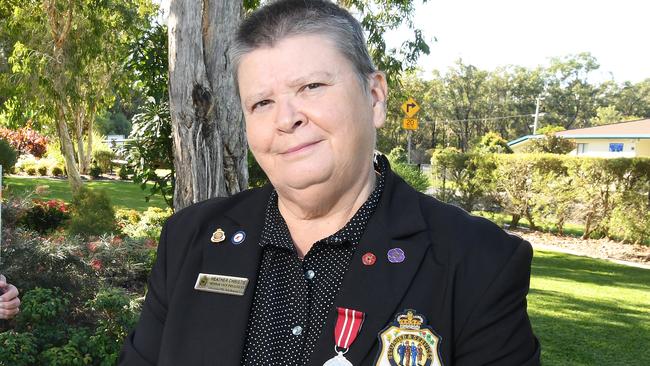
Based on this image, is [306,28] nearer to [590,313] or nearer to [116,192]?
[590,313]

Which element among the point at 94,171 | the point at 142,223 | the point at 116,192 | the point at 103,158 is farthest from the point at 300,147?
the point at 103,158

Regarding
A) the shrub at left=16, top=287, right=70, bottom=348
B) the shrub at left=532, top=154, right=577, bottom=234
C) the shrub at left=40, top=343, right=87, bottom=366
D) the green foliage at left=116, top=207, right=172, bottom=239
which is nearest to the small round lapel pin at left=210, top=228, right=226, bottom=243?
the shrub at left=40, top=343, right=87, bottom=366

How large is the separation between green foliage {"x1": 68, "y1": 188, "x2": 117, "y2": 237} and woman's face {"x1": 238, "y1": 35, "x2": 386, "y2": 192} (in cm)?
857

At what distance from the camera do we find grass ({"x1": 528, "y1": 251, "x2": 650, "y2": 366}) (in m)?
6.87

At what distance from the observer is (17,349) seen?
13.6 feet

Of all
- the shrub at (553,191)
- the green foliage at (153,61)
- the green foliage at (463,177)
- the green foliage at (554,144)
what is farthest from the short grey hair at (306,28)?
the green foliage at (554,144)

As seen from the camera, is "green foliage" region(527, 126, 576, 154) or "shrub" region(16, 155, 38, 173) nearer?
"green foliage" region(527, 126, 576, 154)

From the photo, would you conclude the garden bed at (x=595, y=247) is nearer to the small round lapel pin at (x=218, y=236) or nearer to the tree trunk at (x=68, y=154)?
the tree trunk at (x=68, y=154)

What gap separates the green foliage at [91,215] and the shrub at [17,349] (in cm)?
562

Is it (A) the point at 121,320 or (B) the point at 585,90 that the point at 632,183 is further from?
(B) the point at 585,90

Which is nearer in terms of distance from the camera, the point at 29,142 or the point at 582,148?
the point at 29,142

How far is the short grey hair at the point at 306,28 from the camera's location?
172 cm

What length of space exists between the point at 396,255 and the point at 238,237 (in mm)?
514

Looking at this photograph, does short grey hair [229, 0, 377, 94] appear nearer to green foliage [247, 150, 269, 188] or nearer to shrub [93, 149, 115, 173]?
green foliage [247, 150, 269, 188]
